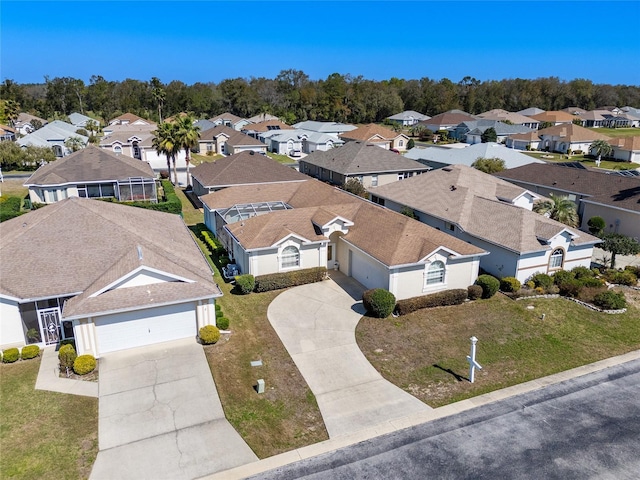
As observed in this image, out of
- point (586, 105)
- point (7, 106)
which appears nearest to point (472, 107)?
point (586, 105)

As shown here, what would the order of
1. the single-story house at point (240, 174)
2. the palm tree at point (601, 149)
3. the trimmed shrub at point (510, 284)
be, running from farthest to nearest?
the palm tree at point (601, 149), the single-story house at point (240, 174), the trimmed shrub at point (510, 284)

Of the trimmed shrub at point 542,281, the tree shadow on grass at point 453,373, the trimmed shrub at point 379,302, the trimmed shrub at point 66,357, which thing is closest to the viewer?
the trimmed shrub at point 66,357

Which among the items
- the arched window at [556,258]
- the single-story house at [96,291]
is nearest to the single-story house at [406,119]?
the arched window at [556,258]

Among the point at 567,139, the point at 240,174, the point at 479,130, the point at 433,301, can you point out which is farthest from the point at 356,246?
the point at 479,130

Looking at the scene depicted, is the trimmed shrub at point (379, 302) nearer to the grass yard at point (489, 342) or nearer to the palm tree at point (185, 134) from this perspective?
the grass yard at point (489, 342)

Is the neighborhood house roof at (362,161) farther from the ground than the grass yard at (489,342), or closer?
farther from the ground

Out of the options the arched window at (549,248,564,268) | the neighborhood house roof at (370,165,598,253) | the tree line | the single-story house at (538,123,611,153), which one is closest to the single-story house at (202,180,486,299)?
the neighborhood house roof at (370,165,598,253)
